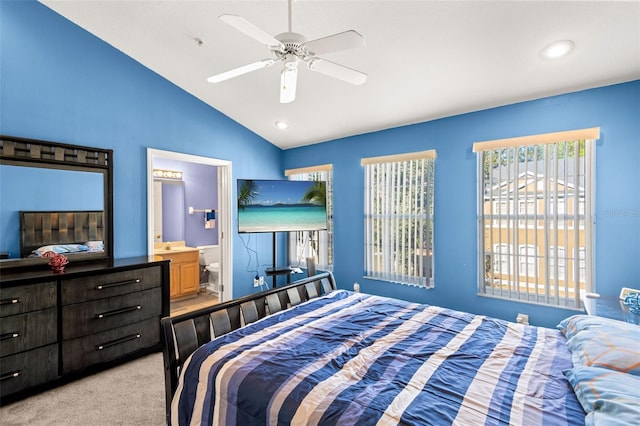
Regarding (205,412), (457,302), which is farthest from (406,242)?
(205,412)

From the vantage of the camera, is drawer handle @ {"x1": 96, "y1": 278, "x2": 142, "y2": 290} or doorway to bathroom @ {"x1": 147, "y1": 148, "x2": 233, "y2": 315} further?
doorway to bathroom @ {"x1": 147, "y1": 148, "x2": 233, "y2": 315}

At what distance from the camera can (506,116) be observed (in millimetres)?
2982

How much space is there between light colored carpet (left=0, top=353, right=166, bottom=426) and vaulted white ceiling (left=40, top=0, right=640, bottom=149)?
2952 mm

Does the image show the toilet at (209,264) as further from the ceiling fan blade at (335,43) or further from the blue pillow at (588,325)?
the blue pillow at (588,325)

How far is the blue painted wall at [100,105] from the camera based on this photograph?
2537 mm

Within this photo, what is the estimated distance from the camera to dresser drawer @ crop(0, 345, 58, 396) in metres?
2.14

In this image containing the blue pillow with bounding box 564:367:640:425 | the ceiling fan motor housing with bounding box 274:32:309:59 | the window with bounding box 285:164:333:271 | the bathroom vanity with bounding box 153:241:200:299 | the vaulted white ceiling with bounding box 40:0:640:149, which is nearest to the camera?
the blue pillow with bounding box 564:367:640:425

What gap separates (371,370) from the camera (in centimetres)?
139

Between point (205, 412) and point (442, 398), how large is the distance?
1.05m

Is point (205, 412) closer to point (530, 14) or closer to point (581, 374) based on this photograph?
point (581, 374)

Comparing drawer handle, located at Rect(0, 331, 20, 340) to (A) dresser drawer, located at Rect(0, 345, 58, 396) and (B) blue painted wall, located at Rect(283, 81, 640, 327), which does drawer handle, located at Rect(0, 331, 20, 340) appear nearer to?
(A) dresser drawer, located at Rect(0, 345, 58, 396)

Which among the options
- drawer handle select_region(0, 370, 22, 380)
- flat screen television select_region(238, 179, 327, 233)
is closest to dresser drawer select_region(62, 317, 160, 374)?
drawer handle select_region(0, 370, 22, 380)

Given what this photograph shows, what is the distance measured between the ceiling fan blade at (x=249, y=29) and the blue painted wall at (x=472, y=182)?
234cm

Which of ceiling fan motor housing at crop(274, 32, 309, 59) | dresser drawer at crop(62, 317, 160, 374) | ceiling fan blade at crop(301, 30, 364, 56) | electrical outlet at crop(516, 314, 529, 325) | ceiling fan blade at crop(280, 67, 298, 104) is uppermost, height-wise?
ceiling fan motor housing at crop(274, 32, 309, 59)
